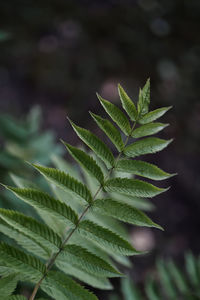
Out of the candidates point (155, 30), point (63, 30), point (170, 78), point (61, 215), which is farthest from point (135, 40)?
point (61, 215)

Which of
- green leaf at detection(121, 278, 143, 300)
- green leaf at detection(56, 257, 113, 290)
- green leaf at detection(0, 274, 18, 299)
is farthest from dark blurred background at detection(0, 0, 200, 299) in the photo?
green leaf at detection(0, 274, 18, 299)

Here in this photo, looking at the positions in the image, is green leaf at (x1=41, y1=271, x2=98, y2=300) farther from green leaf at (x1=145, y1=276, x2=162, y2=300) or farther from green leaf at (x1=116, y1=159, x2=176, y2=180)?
green leaf at (x1=145, y1=276, x2=162, y2=300)

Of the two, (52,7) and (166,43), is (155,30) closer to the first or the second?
(166,43)

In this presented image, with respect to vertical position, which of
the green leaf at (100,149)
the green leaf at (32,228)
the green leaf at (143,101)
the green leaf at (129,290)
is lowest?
the green leaf at (32,228)

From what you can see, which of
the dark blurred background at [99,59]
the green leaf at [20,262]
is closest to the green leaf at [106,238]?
the green leaf at [20,262]

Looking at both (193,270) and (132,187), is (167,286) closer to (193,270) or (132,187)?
(193,270)

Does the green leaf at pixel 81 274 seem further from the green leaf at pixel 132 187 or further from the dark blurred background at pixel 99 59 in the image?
the dark blurred background at pixel 99 59

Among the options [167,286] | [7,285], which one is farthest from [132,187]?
[167,286]
